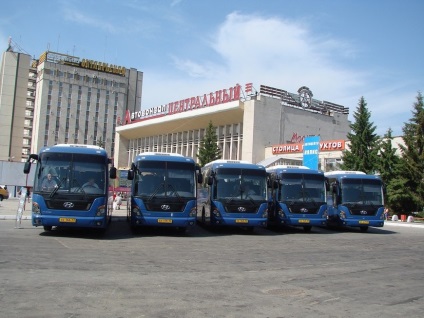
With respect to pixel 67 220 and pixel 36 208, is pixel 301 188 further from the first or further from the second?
pixel 36 208

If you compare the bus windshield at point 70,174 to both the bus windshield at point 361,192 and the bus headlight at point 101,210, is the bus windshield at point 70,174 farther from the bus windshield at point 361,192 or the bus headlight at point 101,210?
the bus windshield at point 361,192

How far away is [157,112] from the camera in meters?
67.2

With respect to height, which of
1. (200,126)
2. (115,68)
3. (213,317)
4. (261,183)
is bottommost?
(213,317)

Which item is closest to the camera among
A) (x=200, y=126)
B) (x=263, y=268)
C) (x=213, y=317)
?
(x=213, y=317)

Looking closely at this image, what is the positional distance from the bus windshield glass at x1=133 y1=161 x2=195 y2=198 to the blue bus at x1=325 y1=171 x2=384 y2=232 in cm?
822

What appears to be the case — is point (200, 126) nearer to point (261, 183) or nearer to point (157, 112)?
point (157, 112)

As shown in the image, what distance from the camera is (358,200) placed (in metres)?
21.8

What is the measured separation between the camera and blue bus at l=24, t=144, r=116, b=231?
14.9 meters

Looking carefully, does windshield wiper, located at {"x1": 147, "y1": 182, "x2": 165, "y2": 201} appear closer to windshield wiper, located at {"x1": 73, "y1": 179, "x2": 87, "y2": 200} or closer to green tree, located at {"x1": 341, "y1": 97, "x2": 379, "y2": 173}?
windshield wiper, located at {"x1": 73, "y1": 179, "x2": 87, "y2": 200}

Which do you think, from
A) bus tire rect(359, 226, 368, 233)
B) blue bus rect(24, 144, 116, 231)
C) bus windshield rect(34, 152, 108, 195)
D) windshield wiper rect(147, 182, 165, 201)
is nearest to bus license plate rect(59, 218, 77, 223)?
blue bus rect(24, 144, 116, 231)

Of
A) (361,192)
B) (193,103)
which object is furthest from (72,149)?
(193,103)

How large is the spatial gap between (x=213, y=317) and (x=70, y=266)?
14.9ft

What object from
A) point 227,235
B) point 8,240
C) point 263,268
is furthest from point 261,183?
point 8,240

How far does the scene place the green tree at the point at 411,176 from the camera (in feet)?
113
